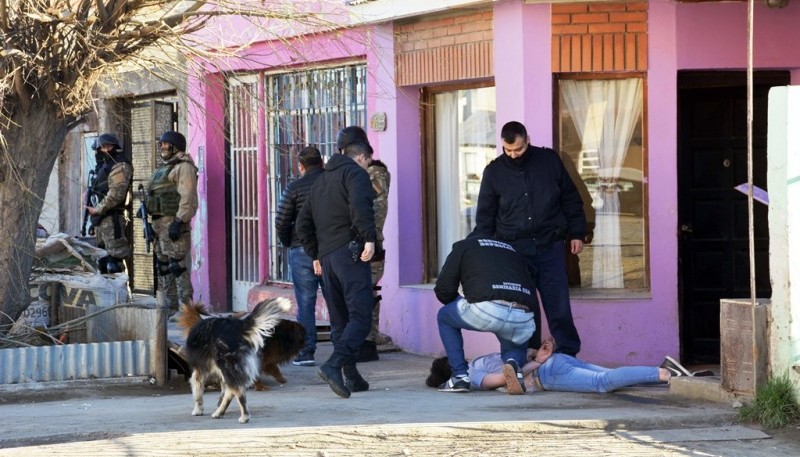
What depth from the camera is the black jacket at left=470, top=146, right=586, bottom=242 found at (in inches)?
402

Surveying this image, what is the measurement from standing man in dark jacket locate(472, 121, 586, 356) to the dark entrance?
167cm

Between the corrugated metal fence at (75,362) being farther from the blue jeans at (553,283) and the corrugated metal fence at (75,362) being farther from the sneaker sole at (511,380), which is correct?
the blue jeans at (553,283)

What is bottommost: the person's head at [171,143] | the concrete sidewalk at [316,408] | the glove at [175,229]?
the concrete sidewalk at [316,408]

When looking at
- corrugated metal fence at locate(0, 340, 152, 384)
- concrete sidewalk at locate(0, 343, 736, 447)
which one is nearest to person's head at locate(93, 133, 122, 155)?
corrugated metal fence at locate(0, 340, 152, 384)

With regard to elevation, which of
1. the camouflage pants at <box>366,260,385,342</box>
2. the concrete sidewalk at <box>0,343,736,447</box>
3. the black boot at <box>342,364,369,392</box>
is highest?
the camouflage pants at <box>366,260,385,342</box>

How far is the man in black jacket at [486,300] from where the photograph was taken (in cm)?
923

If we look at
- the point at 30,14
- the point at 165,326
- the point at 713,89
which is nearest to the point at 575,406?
the point at 165,326

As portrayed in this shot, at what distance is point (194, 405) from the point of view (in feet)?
28.1

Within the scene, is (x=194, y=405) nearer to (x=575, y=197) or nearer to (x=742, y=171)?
(x=575, y=197)

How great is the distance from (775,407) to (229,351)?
11.3 feet

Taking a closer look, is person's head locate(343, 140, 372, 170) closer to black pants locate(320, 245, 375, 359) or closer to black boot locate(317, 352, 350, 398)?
black pants locate(320, 245, 375, 359)

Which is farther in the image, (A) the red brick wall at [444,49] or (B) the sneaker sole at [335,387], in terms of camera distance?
(A) the red brick wall at [444,49]

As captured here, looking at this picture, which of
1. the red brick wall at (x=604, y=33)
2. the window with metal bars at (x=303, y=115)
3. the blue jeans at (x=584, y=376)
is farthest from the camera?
the window with metal bars at (x=303, y=115)

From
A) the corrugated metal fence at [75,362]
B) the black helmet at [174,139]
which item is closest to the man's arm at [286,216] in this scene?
the corrugated metal fence at [75,362]
